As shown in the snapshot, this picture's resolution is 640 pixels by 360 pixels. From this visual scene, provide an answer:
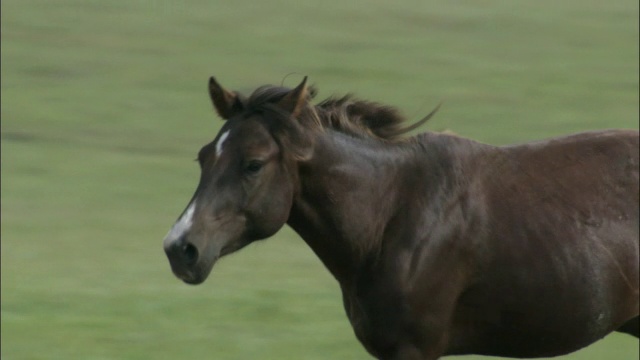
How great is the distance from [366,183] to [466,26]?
53.7 feet

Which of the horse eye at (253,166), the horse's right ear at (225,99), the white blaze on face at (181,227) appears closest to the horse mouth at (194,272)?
the white blaze on face at (181,227)

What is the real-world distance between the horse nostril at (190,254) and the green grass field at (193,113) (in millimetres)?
3097

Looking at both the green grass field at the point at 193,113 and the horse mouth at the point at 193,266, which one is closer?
the horse mouth at the point at 193,266

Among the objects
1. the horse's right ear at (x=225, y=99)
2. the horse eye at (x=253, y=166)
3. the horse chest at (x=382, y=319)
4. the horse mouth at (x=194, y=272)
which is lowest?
the horse chest at (x=382, y=319)

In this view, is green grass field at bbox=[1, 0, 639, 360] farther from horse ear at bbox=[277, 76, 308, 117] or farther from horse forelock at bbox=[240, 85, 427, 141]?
horse ear at bbox=[277, 76, 308, 117]

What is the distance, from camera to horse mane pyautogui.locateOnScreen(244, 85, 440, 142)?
561 centimetres

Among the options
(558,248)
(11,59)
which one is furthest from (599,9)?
(558,248)

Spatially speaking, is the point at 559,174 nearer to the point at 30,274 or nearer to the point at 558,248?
the point at 558,248

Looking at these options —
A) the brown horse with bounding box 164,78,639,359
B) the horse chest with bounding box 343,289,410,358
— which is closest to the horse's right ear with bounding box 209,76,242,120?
the brown horse with bounding box 164,78,639,359

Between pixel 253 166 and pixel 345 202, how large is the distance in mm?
472

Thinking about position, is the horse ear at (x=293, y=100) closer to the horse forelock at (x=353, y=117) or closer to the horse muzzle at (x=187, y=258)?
the horse forelock at (x=353, y=117)

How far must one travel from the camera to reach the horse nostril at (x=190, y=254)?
5160 mm

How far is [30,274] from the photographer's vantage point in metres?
10.6

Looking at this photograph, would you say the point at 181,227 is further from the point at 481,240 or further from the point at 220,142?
the point at 481,240
